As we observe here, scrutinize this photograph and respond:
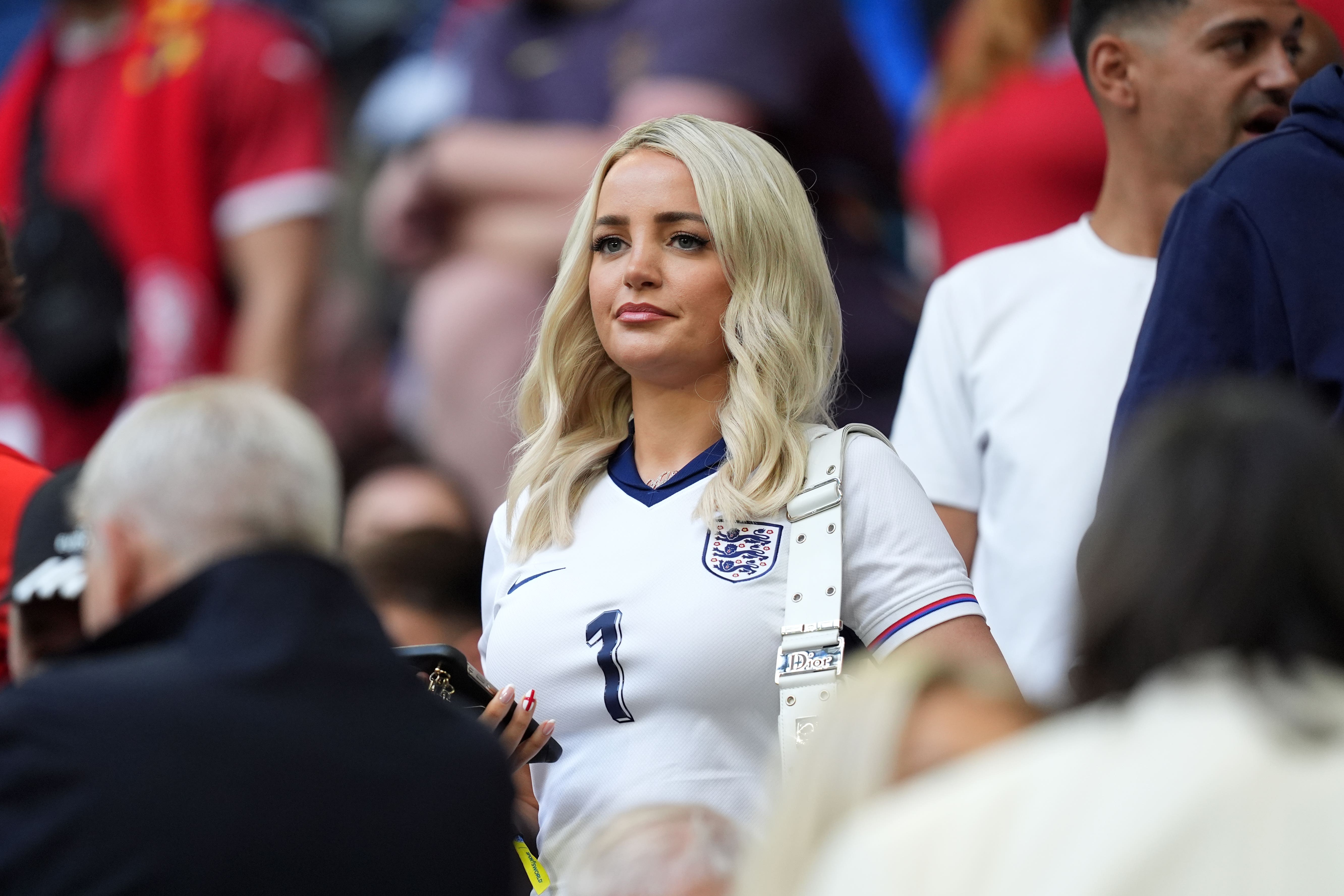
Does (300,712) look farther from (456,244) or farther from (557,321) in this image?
(456,244)

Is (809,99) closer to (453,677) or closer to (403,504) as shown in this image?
(403,504)

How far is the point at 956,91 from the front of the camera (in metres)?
4.89

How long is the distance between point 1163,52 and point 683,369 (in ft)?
3.89

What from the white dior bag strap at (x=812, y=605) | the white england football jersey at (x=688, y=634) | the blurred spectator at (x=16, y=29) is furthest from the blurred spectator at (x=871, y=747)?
the blurred spectator at (x=16, y=29)

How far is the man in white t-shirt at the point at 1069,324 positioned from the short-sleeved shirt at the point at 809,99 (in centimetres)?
99

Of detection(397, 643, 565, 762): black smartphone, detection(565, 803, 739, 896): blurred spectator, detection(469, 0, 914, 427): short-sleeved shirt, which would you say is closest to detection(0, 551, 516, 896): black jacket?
detection(565, 803, 739, 896): blurred spectator

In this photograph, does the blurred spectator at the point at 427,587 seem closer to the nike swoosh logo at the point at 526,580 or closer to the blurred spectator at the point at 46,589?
the nike swoosh logo at the point at 526,580

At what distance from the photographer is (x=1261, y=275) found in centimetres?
278

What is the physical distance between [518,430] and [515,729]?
79cm

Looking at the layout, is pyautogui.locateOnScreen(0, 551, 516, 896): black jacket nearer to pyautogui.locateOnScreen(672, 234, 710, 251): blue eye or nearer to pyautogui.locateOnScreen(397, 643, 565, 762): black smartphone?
pyautogui.locateOnScreen(397, 643, 565, 762): black smartphone

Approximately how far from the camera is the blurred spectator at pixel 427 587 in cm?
435

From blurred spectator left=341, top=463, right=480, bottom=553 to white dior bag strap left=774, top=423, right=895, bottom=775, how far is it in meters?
2.68

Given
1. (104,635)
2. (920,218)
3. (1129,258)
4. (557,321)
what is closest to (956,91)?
(920,218)

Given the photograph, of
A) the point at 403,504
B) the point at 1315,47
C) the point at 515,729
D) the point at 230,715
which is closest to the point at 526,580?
the point at 515,729
